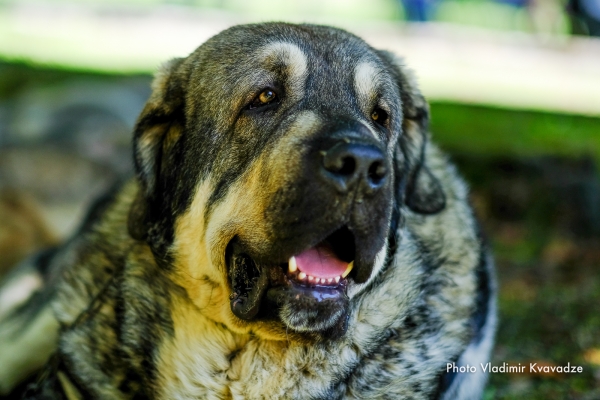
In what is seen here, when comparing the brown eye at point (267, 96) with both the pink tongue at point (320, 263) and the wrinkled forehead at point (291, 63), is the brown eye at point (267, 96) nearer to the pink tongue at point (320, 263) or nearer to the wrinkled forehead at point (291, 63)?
the wrinkled forehead at point (291, 63)

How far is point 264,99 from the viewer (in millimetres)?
3248

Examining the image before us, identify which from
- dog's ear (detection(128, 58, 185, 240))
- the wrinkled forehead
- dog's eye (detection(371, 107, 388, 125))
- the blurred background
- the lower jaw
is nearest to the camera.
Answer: the lower jaw

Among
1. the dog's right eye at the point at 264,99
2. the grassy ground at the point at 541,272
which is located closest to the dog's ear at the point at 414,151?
the dog's right eye at the point at 264,99

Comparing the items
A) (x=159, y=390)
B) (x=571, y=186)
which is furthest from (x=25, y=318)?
(x=571, y=186)

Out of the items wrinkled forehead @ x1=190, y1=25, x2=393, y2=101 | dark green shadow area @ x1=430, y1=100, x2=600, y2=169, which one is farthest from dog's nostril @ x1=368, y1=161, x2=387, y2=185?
dark green shadow area @ x1=430, y1=100, x2=600, y2=169

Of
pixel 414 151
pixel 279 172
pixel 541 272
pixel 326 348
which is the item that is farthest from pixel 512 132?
pixel 279 172

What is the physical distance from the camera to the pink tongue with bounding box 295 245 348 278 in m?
2.88

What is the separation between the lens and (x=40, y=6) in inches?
603

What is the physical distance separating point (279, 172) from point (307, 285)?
44 cm

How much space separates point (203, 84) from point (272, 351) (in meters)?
1.20

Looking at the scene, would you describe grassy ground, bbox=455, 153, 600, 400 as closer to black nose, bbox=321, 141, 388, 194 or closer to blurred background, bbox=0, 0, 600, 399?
blurred background, bbox=0, 0, 600, 399

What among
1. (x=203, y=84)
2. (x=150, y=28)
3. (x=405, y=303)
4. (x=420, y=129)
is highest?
(x=203, y=84)

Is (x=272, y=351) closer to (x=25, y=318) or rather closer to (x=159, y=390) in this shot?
(x=159, y=390)

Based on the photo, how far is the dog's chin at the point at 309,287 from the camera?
9.32 feet
